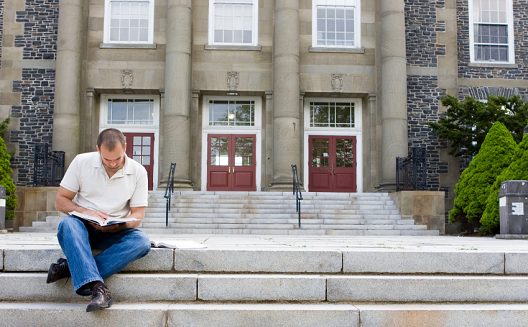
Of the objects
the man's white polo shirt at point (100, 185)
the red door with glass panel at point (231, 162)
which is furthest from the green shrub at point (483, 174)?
the man's white polo shirt at point (100, 185)

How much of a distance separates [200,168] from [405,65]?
7736 millimetres

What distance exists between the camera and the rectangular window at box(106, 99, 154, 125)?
19.1 metres

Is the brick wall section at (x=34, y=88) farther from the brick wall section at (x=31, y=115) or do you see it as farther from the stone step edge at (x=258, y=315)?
the stone step edge at (x=258, y=315)

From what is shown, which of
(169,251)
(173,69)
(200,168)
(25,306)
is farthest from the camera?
(200,168)

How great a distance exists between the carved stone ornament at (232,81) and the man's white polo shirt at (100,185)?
1408cm

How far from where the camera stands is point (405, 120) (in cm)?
1811

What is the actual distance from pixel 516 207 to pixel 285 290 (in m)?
7.62

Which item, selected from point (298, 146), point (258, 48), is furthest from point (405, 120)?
point (258, 48)

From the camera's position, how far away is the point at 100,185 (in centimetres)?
464

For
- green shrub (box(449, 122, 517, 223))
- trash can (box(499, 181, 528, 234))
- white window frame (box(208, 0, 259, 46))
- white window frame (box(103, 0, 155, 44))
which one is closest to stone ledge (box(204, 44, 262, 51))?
white window frame (box(208, 0, 259, 46))

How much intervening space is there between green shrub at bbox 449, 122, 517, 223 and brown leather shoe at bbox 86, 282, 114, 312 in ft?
37.0

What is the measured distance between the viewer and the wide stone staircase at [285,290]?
4.34 metres

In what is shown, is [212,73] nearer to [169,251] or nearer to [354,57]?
[354,57]

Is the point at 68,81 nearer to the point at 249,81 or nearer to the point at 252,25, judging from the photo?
the point at 249,81
